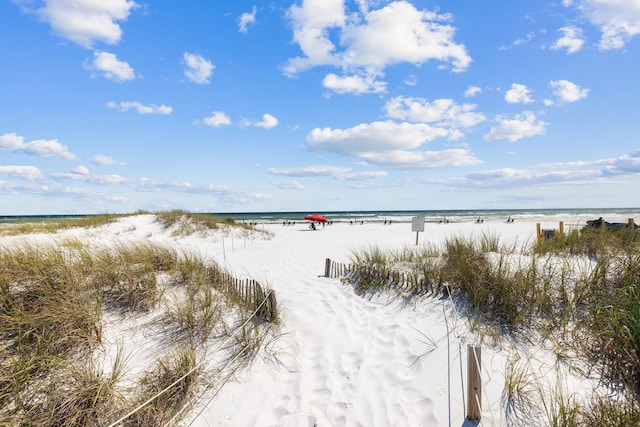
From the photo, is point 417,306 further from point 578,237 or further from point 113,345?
point 578,237

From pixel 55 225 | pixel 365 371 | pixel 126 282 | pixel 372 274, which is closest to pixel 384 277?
pixel 372 274

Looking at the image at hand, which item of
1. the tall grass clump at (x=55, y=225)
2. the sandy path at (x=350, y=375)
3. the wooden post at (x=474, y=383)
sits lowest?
the sandy path at (x=350, y=375)

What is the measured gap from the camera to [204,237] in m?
17.0

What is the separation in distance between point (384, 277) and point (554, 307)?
9.22 ft

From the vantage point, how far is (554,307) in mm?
4492

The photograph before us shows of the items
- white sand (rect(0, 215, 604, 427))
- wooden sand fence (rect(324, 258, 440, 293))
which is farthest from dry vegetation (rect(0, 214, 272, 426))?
wooden sand fence (rect(324, 258, 440, 293))

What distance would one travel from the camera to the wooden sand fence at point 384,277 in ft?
18.9

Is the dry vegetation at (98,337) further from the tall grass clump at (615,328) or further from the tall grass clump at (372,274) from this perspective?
the tall grass clump at (615,328)

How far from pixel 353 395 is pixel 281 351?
119 centimetres

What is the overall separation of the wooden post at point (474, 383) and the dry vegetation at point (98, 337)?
248cm

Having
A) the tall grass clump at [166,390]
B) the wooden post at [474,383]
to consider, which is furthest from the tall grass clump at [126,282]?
the wooden post at [474,383]

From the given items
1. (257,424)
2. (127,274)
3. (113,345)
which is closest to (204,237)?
(127,274)

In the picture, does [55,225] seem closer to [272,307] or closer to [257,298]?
[257,298]

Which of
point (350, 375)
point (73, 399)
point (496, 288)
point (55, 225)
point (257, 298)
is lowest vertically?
point (350, 375)
